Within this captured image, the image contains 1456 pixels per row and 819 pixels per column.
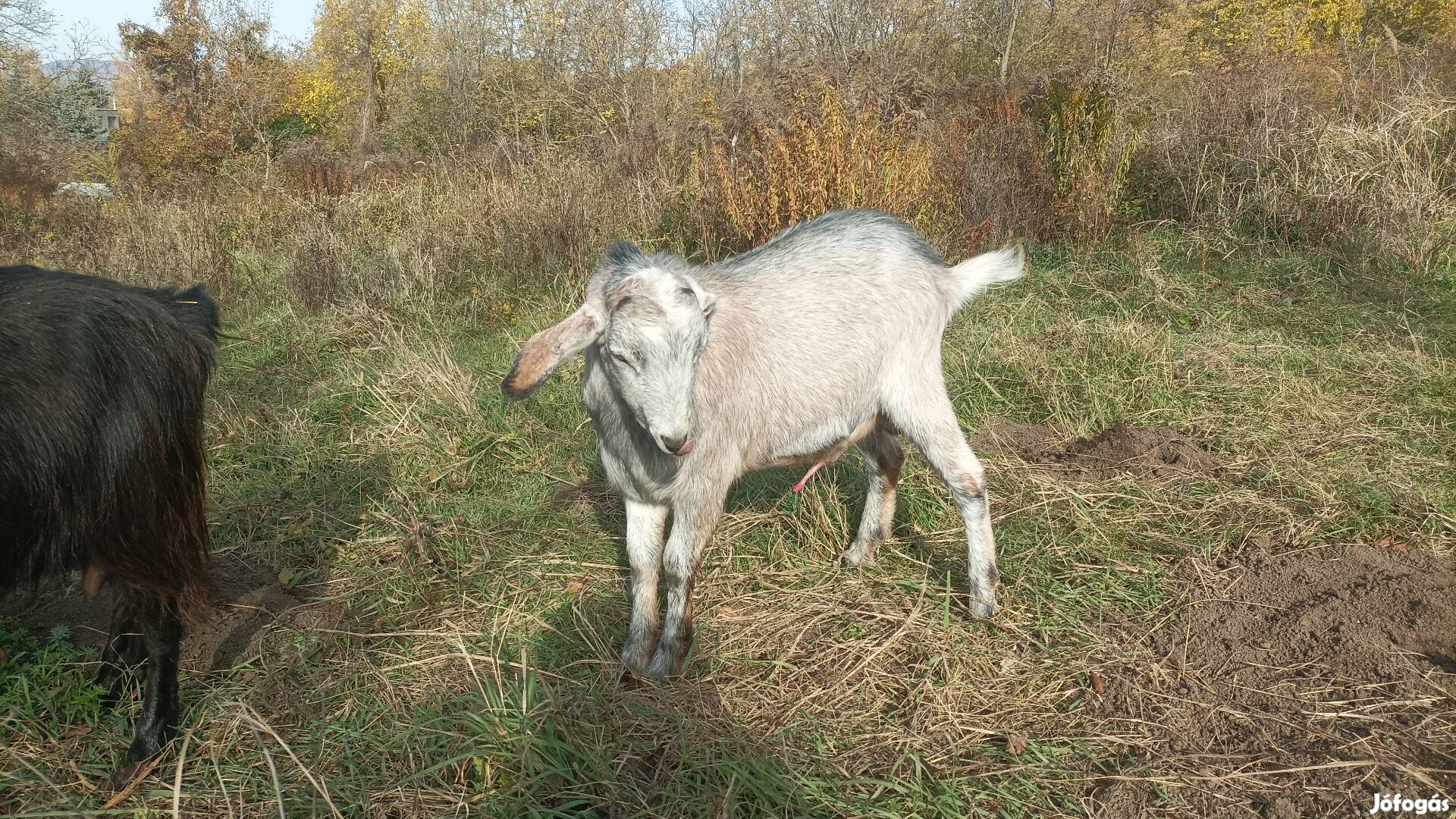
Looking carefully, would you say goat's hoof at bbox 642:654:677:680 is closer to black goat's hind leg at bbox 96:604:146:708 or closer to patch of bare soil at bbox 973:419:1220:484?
black goat's hind leg at bbox 96:604:146:708

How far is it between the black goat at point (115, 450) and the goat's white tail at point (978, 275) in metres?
2.83

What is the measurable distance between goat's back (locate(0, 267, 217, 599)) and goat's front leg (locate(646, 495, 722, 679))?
61.8 inches

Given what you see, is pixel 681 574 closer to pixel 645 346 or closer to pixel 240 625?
pixel 645 346

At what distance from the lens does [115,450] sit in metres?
2.37

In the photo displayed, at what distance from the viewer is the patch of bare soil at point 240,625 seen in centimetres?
294

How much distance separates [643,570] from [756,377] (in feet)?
2.68

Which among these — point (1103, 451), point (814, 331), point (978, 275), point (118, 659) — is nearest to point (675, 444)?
point (814, 331)

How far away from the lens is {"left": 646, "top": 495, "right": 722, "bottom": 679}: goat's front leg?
2.83m

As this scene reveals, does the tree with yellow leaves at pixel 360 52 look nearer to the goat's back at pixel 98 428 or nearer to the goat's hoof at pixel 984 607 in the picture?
the goat's back at pixel 98 428

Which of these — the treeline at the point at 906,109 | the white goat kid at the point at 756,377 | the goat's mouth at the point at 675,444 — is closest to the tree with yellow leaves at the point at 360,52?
the treeline at the point at 906,109

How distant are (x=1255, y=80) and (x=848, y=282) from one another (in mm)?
7708

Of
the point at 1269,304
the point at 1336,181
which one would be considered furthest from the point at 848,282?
the point at 1336,181

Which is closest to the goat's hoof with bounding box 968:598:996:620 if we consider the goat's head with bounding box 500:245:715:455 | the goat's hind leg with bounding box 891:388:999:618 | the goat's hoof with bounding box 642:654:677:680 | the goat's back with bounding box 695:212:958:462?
the goat's hind leg with bounding box 891:388:999:618

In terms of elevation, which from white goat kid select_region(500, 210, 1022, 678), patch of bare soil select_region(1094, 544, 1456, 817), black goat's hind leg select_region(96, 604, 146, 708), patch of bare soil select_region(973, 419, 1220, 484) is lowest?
patch of bare soil select_region(1094, 544, 1456, 817)
